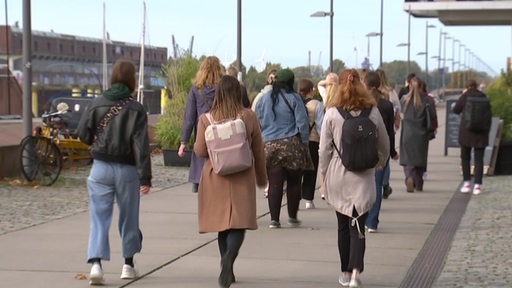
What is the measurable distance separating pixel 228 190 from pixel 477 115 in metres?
9.04

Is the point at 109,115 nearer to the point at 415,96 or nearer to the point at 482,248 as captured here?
the point at 482,248

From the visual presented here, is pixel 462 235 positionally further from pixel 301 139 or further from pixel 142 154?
pixel 142 154

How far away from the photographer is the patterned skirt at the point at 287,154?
38.5 ft

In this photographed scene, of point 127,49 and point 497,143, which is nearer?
point 497,143

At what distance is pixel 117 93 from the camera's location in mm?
8195

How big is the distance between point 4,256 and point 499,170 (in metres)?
12.4

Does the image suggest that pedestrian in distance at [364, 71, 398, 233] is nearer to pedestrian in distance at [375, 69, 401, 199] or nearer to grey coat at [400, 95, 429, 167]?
pedestrian in distance at [375, 69, 401, 199]

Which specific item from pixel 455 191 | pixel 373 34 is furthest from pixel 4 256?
pixel 373 34

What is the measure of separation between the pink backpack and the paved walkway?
0.96m

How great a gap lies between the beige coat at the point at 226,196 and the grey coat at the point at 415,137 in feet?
27.5

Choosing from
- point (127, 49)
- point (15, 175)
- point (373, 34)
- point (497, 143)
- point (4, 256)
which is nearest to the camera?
point (4, 256)

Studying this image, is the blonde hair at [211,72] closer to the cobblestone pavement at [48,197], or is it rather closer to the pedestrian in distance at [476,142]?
the cobblestone pavement at [48,197]

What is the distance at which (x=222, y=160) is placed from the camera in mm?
7980

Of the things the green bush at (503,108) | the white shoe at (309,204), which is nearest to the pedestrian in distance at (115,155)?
the white shoe at (309,204)
